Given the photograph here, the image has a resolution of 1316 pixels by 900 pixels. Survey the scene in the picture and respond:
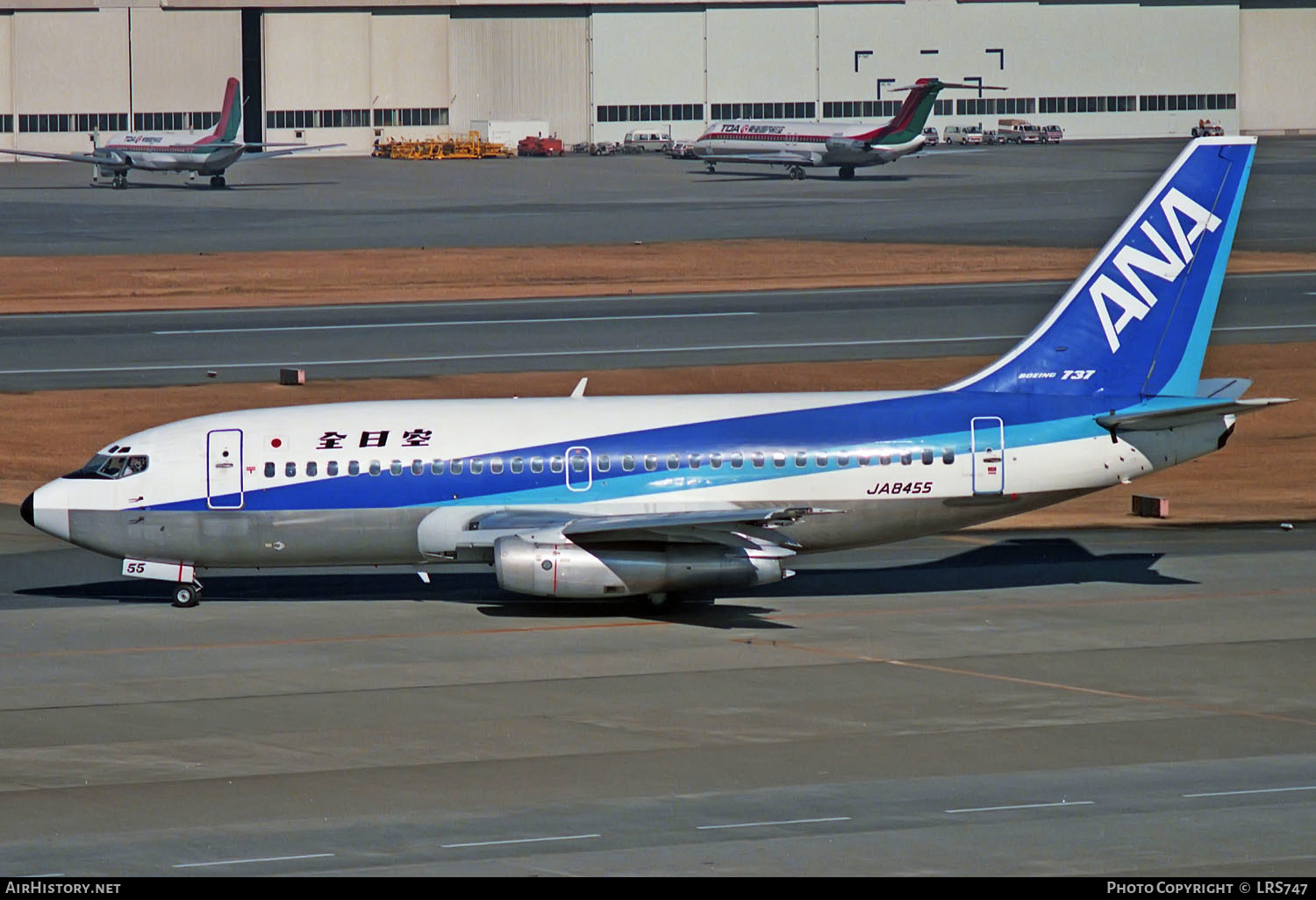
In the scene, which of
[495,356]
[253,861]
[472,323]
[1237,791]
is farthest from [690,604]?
[472,323]

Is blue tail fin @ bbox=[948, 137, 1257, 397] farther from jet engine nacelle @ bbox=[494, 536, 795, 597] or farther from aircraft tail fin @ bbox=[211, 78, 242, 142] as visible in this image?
aircraft tail fin @ bbox=[211, 78, 242, 142]

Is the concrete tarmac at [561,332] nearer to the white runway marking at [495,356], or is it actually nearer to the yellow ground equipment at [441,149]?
the white runway marking at [495,356]

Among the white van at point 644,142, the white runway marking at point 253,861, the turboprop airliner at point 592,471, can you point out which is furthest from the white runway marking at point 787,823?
the white van at point 644,142

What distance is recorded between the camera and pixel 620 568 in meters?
34.9

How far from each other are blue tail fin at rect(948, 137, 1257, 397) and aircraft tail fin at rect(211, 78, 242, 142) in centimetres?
12358

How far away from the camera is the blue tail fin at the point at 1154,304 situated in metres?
37.4

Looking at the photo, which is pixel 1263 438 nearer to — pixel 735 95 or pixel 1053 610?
pixel 1053 610

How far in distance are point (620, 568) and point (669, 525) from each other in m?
1.39

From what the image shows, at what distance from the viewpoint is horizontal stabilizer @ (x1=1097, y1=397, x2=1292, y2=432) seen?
35594 mm

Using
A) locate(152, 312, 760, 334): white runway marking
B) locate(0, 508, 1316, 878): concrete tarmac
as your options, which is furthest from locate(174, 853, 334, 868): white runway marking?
locate(152, 312, 760, 334): white runway marking

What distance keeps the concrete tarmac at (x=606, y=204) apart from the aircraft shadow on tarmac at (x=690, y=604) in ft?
215

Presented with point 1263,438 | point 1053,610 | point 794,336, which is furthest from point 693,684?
point 794,336

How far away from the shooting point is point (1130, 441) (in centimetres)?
3672

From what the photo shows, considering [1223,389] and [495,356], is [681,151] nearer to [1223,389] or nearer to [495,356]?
[495,356]
